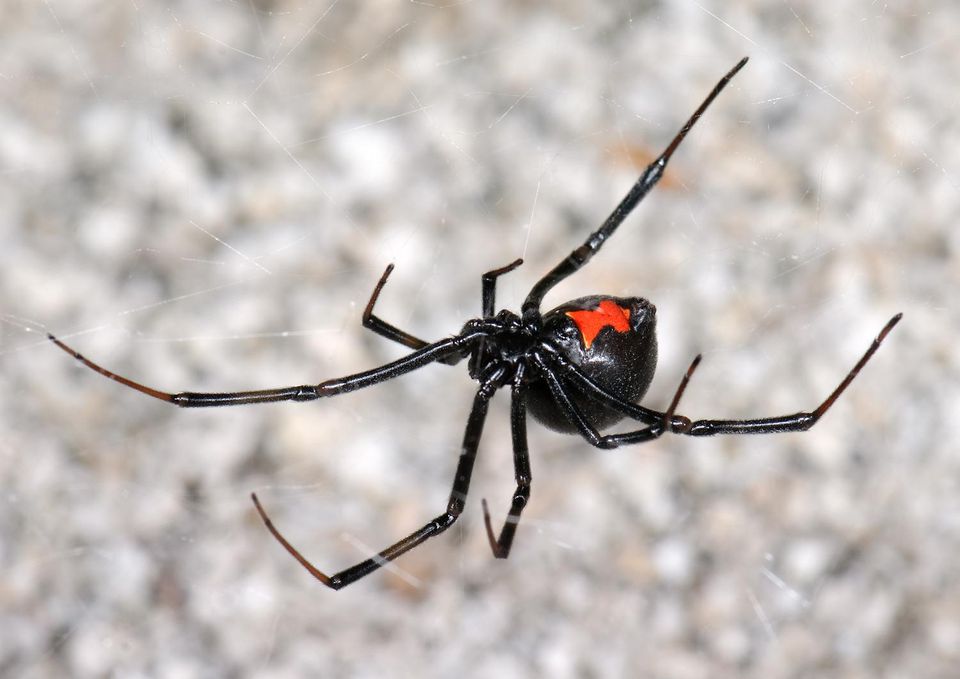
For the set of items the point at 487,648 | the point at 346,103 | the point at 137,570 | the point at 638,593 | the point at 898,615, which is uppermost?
the point at 346,103

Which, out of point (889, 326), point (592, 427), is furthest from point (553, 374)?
point (889, 326)

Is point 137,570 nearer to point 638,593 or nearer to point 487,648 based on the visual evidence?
point 487,648

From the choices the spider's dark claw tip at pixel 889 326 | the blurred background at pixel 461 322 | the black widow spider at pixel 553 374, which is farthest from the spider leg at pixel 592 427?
the blurred background at pixel 461 322

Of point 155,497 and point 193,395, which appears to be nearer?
point 193,395

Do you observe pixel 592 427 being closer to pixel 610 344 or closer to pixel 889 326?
pixel 610 344

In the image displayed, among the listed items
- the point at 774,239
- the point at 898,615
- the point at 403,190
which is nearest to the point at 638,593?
the point at 898,615

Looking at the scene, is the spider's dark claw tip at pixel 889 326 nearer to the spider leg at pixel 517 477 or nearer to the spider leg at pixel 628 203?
the spider leg at pixel 628 203
